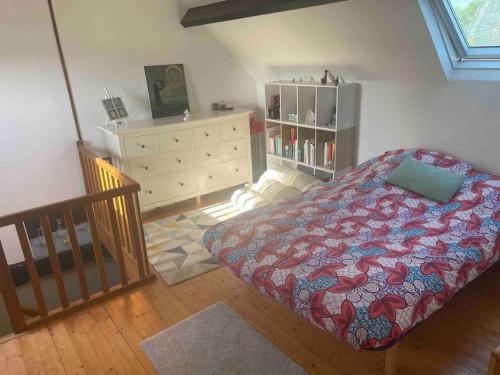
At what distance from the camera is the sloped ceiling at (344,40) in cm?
269

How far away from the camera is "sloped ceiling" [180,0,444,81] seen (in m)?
2.69

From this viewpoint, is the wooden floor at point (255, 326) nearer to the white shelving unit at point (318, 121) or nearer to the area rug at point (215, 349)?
the area rug at point (215, 349)

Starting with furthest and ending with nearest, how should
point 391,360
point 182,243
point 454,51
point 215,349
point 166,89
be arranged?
point 166,89 < point 182,243 < point 454,51 < point 215,349 < point 391,360

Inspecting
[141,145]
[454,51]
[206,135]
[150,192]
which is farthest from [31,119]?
[454,51]

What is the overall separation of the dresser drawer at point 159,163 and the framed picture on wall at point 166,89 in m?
0.58

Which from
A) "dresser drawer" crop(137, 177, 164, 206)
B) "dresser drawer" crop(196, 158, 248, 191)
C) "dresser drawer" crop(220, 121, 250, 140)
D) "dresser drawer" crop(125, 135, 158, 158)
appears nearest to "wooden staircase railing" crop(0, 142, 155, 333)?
"dresser drawer" crop(125, 135, 158, 158)

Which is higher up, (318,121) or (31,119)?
(31,119)

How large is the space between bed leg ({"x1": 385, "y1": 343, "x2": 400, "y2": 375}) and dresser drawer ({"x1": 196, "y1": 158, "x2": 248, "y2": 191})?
267cm

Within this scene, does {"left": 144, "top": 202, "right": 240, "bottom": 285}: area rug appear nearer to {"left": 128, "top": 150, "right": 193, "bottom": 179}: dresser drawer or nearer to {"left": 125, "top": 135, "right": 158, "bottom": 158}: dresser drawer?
{"left": 128, "top": 150, "right": 193, "bottom": 179}: dresser drawer

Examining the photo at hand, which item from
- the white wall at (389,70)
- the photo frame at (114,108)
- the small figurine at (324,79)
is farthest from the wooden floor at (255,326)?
the small figurine at (324,79)

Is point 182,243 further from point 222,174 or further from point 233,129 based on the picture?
point 233,129

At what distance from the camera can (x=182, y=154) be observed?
3865mm

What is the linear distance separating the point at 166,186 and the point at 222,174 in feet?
2.23

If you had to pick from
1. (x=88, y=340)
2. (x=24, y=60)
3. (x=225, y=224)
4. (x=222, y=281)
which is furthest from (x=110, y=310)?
(x=24, y=60)
